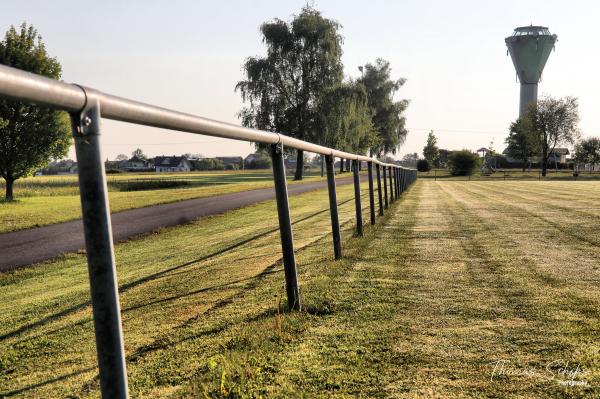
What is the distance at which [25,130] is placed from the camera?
21.8 metres

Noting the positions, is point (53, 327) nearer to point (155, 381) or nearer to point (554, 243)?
point (155, 381)

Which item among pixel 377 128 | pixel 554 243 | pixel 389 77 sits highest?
pixel 389 77

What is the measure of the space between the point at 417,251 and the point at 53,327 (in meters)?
4.28

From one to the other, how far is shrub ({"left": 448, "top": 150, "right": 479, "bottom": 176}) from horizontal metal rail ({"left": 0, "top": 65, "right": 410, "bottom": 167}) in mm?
70549

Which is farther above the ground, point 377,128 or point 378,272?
point 377,128

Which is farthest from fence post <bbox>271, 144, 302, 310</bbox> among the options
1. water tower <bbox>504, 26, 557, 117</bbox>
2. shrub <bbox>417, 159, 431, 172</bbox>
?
water tower <bbox>504, 26, 557, 117</bbox>

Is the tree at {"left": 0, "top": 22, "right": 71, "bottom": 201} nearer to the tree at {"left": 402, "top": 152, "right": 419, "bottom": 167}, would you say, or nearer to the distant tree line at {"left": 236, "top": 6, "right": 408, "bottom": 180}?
the distant tree line at {"left": 236, "top": 6, "right": 408, "bottom": 180}

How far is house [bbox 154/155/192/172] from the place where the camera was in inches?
5177

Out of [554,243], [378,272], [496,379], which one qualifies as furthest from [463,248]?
[496,379]

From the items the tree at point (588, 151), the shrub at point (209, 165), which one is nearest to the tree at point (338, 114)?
the tree at point (588, 151)

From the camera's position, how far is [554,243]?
6.96 meters

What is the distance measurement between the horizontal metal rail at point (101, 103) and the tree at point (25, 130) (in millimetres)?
19665

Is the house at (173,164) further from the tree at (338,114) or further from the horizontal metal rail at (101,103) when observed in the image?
the horizontal metal rail at (101,103)

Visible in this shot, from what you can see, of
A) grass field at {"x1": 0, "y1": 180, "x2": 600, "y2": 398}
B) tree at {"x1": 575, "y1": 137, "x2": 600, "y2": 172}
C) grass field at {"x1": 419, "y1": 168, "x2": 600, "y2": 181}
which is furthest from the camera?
tree at {"x1": 575, "y1": 137, "x2": 600, "y2": 172}
